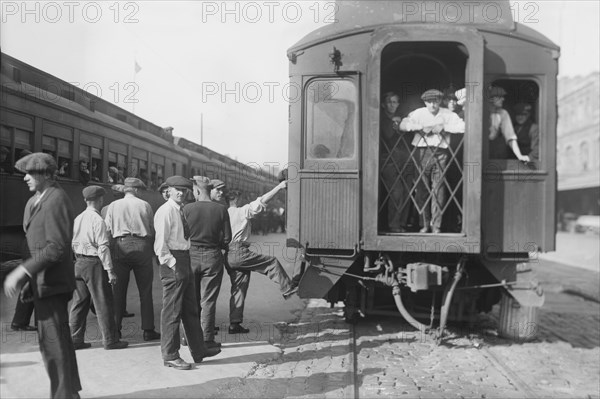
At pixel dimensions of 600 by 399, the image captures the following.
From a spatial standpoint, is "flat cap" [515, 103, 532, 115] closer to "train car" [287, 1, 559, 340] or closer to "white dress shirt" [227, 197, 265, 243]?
"train car" [287, 1, 559, 340]

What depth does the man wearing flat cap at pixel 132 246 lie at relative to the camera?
5.86m

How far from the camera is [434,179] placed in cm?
629

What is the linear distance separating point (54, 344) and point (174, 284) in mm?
1407

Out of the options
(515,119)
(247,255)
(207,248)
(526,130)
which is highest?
(515,119)

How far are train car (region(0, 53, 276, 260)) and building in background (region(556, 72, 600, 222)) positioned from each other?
30070mm

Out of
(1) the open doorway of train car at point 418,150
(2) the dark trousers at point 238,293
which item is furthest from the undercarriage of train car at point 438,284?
(2) the dark trousers at point 238,293

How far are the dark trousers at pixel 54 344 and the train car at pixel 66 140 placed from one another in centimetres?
306

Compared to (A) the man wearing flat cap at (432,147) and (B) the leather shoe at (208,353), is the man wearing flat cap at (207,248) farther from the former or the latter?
(A) the man wearing flat cap at (432,147)

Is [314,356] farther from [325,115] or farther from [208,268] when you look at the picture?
[325,115]

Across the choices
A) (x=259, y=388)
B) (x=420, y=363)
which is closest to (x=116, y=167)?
(x=259, y=388)

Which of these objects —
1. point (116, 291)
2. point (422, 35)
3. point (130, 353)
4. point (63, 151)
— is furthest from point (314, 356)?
point (63, 151)

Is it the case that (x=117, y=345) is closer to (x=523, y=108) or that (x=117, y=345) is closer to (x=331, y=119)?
(x=331, y=119)

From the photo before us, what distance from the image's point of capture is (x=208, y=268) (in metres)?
5.78

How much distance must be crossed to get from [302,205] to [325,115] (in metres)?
1.08
